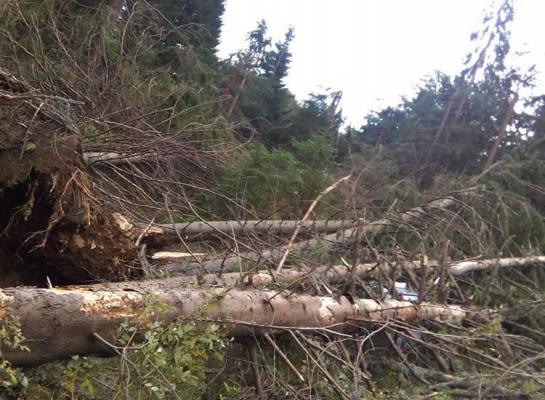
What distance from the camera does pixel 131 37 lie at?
644 centimetres

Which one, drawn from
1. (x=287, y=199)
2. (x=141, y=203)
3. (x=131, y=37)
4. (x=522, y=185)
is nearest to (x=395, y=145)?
(x=522, y=185)

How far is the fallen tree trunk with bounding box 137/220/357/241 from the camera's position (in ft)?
13.7

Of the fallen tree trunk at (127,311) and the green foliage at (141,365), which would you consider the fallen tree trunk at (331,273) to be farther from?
the green foliage at (141,365)

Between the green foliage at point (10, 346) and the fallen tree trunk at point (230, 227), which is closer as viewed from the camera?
the green foliage at point (10, 346)

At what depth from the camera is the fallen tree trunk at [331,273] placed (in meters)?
3.15

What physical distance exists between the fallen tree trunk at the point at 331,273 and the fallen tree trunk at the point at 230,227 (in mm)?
453

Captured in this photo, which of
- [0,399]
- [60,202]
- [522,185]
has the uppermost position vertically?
[522,185]

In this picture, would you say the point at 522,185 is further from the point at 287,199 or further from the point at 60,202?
the point at 60,202

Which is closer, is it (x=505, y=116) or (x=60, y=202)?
(x=60, y=202)

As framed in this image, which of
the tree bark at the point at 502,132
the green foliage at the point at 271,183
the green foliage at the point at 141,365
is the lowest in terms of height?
the green foliage at the point at 141,365

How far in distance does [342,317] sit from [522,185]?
18.9 ft

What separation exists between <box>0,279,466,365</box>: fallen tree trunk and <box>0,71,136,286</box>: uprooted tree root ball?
1.76 ft

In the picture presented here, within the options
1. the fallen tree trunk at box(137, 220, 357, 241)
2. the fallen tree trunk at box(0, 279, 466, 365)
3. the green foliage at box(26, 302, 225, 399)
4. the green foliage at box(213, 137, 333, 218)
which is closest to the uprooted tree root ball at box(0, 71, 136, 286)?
the fallen tree trunk at box(0, 279, 466, 365)

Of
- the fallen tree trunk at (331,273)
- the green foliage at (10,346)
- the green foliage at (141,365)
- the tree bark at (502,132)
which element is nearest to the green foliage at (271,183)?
the fallen tree trunk at (331,273)
